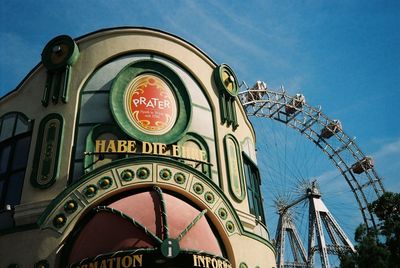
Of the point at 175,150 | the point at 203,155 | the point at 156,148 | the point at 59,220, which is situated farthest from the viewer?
the point at 203,155

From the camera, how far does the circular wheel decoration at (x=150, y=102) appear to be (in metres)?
17.3

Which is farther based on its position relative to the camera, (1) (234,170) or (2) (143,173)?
(1) (234,170)

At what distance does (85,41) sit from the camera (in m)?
19.4

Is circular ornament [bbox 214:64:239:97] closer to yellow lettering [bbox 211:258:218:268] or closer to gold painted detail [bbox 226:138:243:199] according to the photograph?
gold painted detail [bbox 226:138:243:199]

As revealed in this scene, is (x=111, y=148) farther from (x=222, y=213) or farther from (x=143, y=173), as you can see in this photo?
(x=222, y=213)

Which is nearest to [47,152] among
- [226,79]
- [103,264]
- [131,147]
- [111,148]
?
[111,148]

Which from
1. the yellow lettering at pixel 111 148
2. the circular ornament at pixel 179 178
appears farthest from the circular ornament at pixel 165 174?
the yellow lettering at pixel 111 148

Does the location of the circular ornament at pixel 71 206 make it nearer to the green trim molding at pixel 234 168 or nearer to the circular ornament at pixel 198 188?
the circular ornament at pixel 198 188

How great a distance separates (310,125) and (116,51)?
3544cm

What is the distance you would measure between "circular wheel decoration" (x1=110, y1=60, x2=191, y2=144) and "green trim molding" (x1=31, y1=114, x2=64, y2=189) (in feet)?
8.45

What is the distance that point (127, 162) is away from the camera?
15.6 metres

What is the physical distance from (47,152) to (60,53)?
197 inches

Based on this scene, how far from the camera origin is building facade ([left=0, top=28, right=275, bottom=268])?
14.0 meters

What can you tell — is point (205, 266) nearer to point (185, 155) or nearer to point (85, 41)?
point (185, 155)
